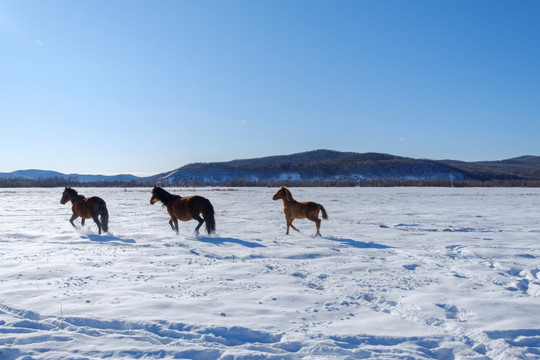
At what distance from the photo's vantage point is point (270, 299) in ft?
17.1

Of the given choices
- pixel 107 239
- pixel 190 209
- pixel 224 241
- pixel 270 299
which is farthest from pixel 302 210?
pixel 270 299

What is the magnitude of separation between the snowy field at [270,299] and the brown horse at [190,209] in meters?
1.81

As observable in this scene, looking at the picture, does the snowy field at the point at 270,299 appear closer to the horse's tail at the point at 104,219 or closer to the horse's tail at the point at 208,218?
the horse's tail at the point at 208,218

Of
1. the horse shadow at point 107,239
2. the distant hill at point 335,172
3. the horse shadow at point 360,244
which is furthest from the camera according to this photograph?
the distant hill at point 335,172

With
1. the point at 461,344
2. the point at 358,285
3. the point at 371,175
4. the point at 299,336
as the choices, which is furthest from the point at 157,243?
the point at 371,175

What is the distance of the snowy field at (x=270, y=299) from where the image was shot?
368 centimetres

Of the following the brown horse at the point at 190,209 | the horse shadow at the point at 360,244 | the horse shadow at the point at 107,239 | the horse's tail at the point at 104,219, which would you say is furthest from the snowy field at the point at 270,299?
the horse's tail at the point at 104,219

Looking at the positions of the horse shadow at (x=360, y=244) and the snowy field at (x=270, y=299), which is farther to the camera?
the horse shadow at (x=360, y=244)

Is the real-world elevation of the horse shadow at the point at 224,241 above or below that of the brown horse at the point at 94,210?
below

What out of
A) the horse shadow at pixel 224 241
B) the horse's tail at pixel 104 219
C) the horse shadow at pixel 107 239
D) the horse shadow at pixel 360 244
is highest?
the horse's tail at pixel 104 219

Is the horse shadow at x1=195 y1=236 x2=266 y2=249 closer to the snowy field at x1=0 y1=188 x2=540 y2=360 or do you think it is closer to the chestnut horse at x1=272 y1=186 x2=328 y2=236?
the snowy field at x1=0 y1=188 x2=540 y2=360

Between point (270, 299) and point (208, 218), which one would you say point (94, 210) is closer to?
point (208, 218)

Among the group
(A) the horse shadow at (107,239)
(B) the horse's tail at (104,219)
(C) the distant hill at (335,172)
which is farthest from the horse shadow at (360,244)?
(C) the distant hill at (335,172)

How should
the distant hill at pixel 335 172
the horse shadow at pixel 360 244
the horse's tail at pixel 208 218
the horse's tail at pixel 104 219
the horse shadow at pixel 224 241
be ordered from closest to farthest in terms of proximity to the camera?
the horse shadow at pixel 360 244, the horse shadow at pixel 224 241, the horse's tail at pixel 208 218, the horse's tail at pixel 104 219, the distant hill at pixel 335 172
